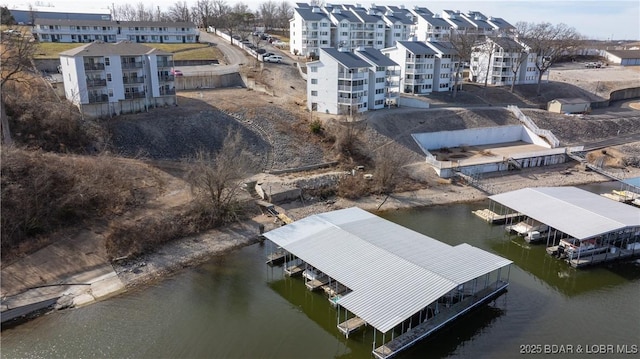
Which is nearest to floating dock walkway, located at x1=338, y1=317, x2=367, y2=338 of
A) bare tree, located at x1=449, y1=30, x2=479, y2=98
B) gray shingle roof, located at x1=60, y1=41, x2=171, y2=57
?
gray shingle roof, located at x1=60, y1=41, x2=171, y2=57

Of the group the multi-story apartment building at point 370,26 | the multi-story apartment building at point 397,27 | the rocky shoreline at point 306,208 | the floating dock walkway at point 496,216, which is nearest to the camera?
the rocky shoreline at point 306,208

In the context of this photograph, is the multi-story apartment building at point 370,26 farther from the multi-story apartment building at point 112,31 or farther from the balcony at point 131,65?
the balcony at point 131,65

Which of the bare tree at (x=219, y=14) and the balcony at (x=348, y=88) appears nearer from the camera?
the balcony at (x=348, y=88)

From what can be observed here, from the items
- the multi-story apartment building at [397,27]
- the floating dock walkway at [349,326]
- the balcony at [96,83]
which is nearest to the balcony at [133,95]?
the balcony at [96,83]

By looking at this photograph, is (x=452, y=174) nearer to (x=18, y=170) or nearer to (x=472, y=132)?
(x=472, y=132)

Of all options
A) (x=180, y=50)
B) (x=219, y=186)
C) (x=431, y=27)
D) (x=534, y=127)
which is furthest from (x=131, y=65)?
(x=431, y=27)
